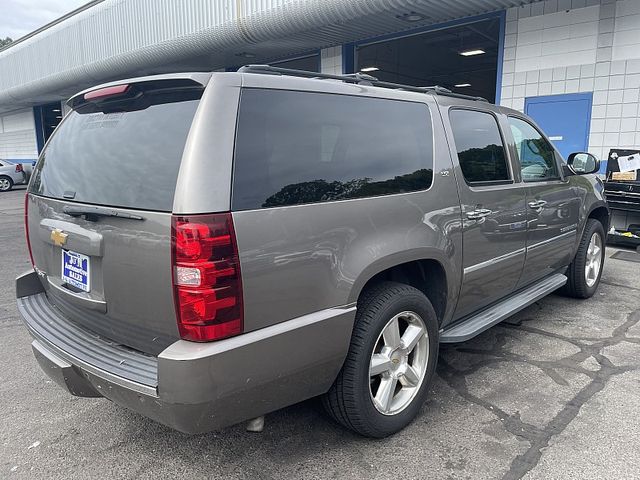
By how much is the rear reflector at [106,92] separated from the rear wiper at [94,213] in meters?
0.59

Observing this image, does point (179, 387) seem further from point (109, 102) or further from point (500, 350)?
point (500, 350)

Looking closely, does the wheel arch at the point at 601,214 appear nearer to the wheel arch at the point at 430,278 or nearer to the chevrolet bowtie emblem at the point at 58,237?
the wheel arch at the point at 430,278

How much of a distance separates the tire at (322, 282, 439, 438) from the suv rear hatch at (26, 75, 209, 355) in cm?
95

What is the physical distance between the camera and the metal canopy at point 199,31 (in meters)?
9.05

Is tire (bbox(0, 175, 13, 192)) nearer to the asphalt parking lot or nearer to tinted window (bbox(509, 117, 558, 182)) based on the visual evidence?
the asphalt parking lot

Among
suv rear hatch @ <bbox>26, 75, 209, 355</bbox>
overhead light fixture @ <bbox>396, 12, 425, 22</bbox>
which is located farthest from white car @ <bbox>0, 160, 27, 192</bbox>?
suv rear hatch @ <bbox>26, 75, 209, 355</bbox>

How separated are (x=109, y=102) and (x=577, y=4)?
8.56 m

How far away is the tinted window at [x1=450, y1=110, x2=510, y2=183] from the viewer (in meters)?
3.34

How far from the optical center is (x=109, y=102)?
8.33ft

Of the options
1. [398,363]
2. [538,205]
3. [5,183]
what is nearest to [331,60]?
[538,205]

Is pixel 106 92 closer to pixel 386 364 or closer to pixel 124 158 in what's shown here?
pixel 124 158

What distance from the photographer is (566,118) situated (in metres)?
8.75

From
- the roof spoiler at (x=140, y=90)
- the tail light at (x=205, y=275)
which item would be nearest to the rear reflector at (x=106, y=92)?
the roof spoiler at (x=140, y=90)

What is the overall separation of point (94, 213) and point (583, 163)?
4.52m
